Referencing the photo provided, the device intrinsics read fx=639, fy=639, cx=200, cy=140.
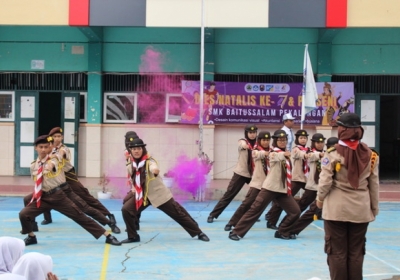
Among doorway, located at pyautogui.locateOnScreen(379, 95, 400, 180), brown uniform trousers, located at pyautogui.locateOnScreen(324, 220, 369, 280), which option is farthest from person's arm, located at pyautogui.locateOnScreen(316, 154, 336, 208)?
doorway, located at pyautogui.locateOnScreen(379, 95, 400, 180)

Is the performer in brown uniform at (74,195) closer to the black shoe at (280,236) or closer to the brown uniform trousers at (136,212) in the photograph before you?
the brown uniform trousers at (136,212)

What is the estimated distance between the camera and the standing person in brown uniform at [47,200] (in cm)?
902

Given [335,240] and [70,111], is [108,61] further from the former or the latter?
[335,240]

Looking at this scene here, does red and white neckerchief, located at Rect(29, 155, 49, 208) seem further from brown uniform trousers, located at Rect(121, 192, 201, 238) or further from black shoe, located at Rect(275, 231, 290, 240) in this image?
black shoe, located at Rect(275, 231, 290, 240)

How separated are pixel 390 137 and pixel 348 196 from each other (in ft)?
50.7

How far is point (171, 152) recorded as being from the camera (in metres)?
17.9

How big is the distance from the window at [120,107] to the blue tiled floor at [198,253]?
667 centimetres

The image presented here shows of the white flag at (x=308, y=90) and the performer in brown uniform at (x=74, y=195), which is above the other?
the white flag at (x=308, y=90)

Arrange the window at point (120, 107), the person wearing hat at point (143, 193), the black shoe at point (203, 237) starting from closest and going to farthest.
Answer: the person wearing hat at point (143, 193) → the black shoe at point (203, 237) → the window at point (120, 107)

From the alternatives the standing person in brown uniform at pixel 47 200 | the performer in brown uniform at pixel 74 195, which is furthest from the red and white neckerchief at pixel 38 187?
the performer in brown uniform at pixel 74 195

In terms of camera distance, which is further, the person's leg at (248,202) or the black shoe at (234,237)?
the person's leg at (248,202)

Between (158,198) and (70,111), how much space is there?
9247mm

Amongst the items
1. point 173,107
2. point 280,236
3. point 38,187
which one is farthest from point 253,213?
point 173,107

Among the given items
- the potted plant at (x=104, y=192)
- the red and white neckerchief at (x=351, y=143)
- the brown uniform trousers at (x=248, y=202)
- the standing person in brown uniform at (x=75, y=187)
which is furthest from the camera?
the potted plant at (x=104, y=192)
